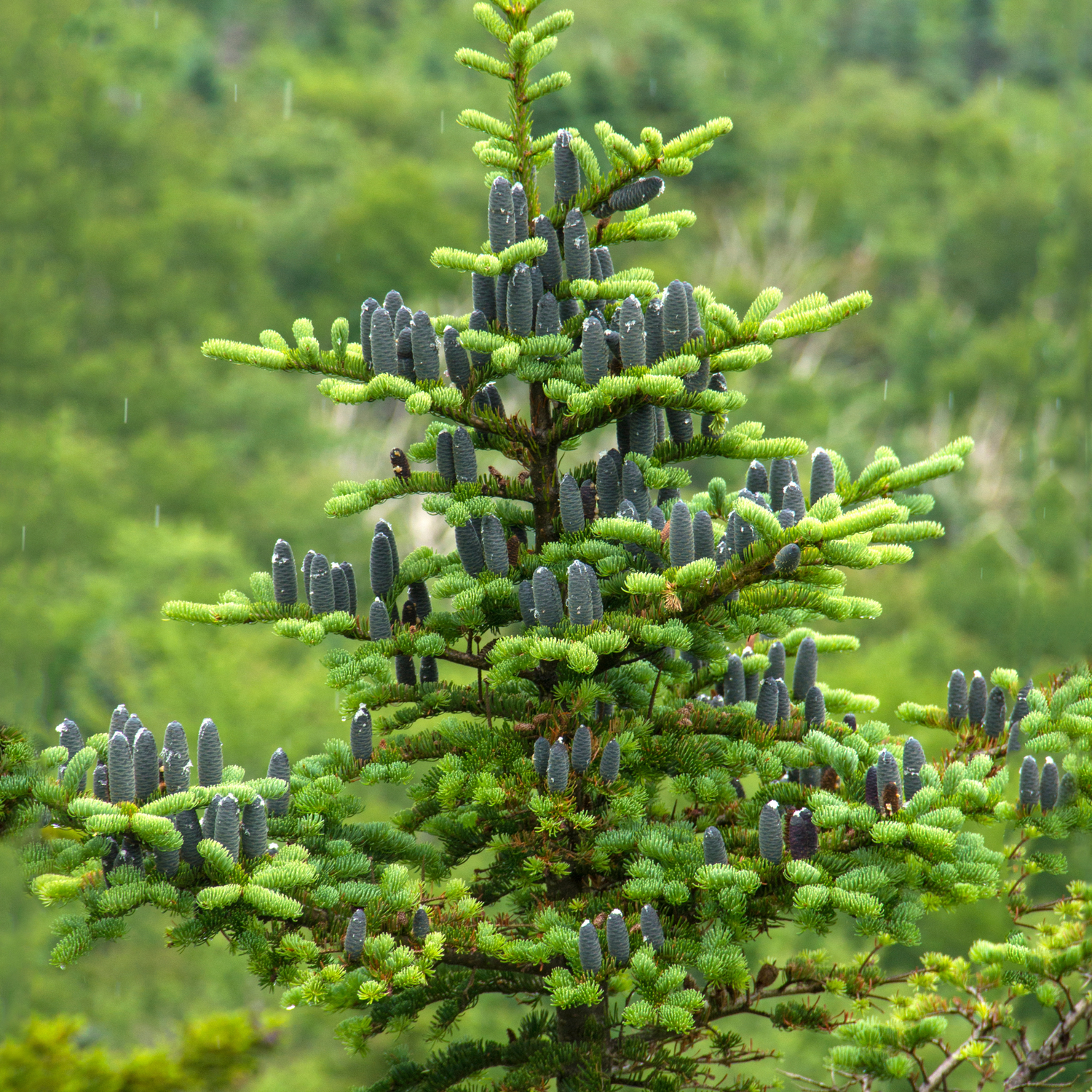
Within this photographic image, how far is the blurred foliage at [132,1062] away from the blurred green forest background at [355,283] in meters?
13.3

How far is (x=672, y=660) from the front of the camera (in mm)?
4559

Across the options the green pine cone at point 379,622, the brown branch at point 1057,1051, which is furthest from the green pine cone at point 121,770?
the brown branch at point 1057,1051

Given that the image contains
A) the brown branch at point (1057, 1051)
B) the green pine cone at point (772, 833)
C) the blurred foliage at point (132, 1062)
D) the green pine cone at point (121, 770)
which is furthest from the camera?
the blurred foliage at point (132, 1062)

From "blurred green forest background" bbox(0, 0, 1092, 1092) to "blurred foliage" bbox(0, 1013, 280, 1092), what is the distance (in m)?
13.3

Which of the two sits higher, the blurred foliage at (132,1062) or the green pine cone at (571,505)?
the green pine cone at (571,505)

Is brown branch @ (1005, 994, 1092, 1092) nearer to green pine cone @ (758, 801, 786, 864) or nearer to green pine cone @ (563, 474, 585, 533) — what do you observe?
green pine cone @ (758, 801, 786, 864)

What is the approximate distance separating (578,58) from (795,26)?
2129cm

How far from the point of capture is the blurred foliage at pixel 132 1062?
806 centimetres

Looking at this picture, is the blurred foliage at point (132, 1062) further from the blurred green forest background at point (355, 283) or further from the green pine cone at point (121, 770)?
the blurred green forest background at point (355, 283)

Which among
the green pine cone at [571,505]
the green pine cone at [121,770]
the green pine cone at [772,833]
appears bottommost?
the green pine cone at [772,833]

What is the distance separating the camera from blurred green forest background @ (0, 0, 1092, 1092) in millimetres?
29969

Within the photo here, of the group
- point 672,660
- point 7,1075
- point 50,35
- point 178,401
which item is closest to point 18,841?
point 672,660

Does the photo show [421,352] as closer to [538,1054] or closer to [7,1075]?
[538,1054]

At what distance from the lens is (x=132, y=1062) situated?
859 centimetres
